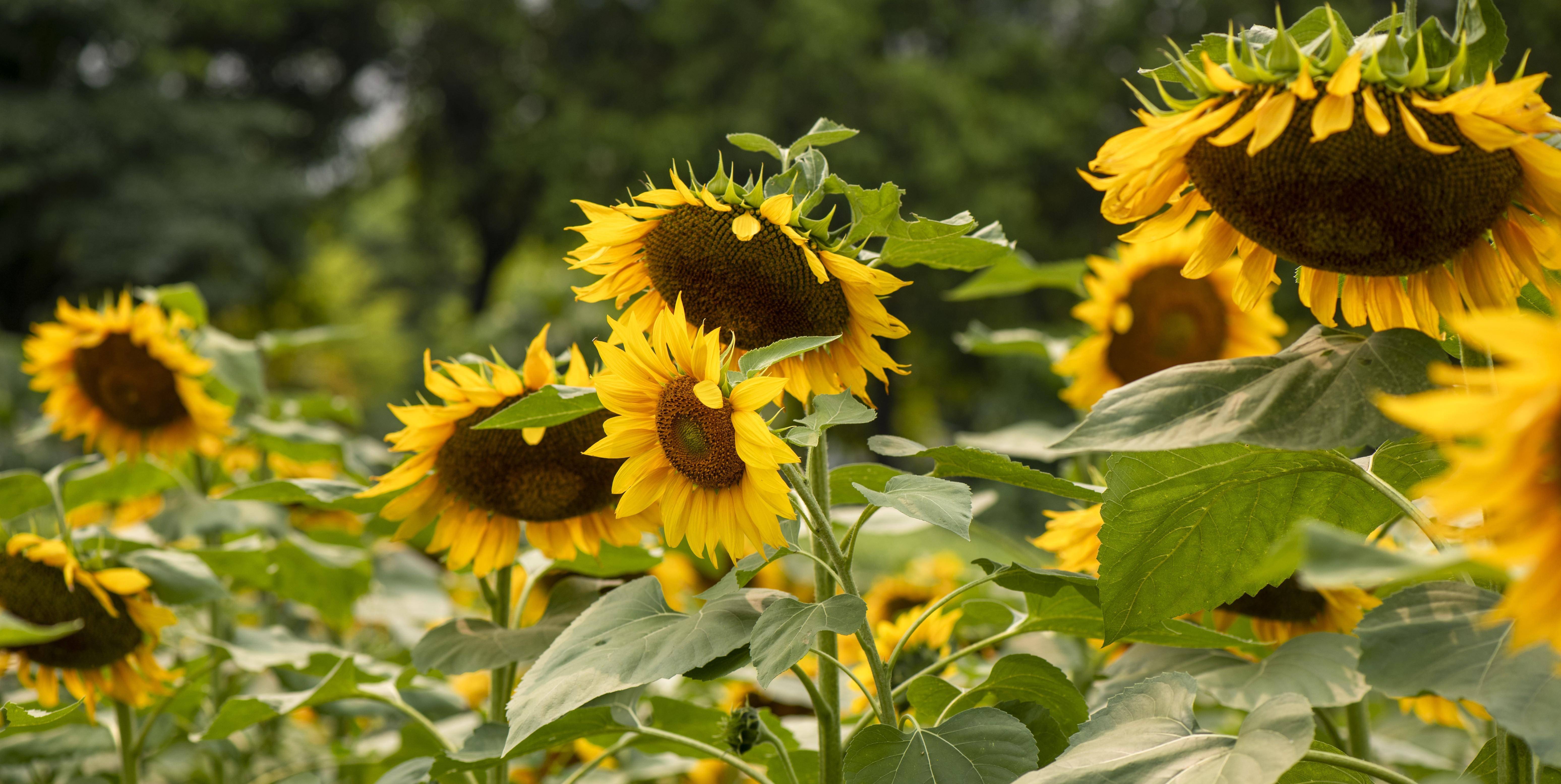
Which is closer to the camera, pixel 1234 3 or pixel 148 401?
pixel 148 401

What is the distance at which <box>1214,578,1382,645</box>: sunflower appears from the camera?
45.7 inches

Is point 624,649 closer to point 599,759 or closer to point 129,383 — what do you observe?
point 599,759

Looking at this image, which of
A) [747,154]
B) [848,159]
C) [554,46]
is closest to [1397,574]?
[747,154]

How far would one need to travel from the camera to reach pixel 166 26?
456 inches

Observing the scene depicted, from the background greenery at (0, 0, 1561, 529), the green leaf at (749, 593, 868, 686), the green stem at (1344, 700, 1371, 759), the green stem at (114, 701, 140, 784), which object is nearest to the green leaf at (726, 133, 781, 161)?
the green leaf at (749, 593, 868, 686)

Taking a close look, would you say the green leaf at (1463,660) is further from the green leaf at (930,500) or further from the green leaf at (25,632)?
the green leaf at (25,632)

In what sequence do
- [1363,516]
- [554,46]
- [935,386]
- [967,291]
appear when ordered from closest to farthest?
1. [1363,516]
2. [967,291]
3. [935,386]
4. [554,46]

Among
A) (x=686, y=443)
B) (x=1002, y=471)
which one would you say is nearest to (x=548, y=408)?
(x=686, y=443)

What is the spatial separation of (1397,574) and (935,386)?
13.3 meters

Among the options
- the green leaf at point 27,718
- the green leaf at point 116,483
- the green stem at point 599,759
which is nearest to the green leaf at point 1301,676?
the green stem at point 599,759

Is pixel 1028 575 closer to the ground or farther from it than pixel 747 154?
farther from it

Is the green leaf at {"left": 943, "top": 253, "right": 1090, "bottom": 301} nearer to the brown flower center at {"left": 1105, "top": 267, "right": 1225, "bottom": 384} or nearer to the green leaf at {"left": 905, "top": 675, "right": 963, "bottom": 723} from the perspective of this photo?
the brown flower center at {"left": 1105, "top": 267, "right": 1225, "bottom": 384}

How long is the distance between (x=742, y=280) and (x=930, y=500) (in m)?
0.24

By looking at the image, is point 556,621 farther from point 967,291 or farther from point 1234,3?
point 1234,3
